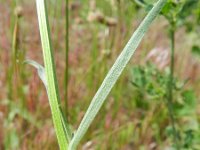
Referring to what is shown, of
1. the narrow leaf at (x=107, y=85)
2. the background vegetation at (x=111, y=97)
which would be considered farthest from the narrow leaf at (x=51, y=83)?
the background vegetation at (x=111, y=97)

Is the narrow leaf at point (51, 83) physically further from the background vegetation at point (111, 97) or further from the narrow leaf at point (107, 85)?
the background vegetation at point (111, 97)

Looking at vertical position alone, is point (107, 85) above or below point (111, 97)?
above

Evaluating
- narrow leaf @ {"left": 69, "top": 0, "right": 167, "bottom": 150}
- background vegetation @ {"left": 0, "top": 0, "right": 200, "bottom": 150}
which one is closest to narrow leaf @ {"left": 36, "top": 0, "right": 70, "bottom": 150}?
narrow leaf @ {"left": 69, "top": 0, "right": 167, "bottom": 150}

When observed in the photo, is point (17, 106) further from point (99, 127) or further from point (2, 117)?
point (99, 127)

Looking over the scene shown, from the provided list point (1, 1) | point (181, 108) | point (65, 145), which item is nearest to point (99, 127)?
point (181, 108)

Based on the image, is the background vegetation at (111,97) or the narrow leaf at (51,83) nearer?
the narrow leaf at (51,83)

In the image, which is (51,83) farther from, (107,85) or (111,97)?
(111,97)

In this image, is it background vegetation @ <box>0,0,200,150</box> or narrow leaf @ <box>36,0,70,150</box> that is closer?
narrow leaf @ <box>36,0,70,150</box>

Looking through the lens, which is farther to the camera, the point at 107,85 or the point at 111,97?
the point at 111,97

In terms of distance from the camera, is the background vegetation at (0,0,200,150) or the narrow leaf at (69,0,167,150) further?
the background vegetation at (0,0,200,150)

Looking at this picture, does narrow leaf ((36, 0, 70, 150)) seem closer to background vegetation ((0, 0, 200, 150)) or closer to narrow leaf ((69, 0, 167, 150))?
narrow leaf ((69, 0, 167, 150))

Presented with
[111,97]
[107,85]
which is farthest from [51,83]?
[111,97]
